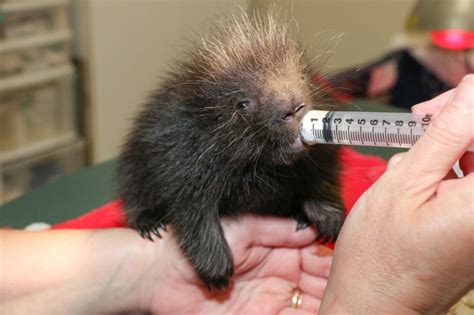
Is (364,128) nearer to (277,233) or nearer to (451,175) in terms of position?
(451,175)

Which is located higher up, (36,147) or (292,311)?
(292,311)

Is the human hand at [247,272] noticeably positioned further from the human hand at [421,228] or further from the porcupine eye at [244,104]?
the human hand at [421,228]

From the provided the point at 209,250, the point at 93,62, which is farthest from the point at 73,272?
the point at 93,62

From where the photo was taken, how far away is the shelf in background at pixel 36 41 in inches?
87.3

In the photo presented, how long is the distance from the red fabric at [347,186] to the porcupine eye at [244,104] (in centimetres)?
21

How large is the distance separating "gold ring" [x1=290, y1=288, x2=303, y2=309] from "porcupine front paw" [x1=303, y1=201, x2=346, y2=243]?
0.10 metres

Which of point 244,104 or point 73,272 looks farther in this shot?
point 73,272

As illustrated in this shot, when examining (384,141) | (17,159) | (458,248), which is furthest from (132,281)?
(17,159)

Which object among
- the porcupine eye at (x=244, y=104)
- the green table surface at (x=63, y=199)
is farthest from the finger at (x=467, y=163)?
the green table surface at (x=63, y=199)

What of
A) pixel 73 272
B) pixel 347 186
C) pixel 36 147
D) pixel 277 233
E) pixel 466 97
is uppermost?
pixel 466 97

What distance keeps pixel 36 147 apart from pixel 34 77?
0.99ft

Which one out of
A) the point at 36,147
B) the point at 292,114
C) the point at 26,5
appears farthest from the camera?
the point at 36,147

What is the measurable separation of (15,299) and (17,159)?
55.4 inches

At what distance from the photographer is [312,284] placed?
1.11 m
